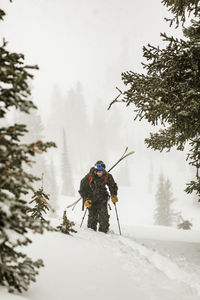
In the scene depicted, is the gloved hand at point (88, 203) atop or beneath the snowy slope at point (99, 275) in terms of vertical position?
atop

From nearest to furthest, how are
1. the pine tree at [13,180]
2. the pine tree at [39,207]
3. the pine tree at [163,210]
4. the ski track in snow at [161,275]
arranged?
the pine tree at [13,180], the ski track in snow at [161,275], the pine tree at [39,207], the pine tree at [163,210]

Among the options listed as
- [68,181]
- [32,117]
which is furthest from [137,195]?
[32,117]

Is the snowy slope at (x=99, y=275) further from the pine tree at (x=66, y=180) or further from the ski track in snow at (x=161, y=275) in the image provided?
the pine tree at (x=66, y=180)

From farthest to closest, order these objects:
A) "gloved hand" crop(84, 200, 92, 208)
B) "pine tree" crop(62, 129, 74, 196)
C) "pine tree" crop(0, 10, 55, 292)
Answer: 1. "pine tree" crop(62, 129, 74, 196)
2. "gloved hand" crop(84, 200, 92, 208)
3. "pine tree" crop(0, 10, 55, 292)

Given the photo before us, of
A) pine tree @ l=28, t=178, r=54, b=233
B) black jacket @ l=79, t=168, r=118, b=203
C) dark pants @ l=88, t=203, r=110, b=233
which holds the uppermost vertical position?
black jacket @ l=79, t=168, r=118, b=203

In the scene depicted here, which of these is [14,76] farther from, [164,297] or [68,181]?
[68,181]

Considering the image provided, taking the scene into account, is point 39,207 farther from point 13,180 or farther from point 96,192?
point 13,180

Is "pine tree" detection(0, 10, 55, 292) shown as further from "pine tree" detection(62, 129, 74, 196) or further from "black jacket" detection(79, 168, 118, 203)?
"pine tree" detection(62, 129, 74, 196)

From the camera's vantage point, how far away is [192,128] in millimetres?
5379

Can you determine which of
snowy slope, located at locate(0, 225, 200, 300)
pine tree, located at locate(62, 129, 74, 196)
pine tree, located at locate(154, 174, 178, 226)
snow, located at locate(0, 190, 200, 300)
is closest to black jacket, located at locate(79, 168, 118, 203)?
A: snow, located at locate(0, 190, 200, 300)

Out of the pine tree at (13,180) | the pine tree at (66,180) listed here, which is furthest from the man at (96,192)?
the pine tree at (66,180)

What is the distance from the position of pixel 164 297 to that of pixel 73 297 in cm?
133

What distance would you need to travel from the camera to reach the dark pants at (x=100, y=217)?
8188 millimetres

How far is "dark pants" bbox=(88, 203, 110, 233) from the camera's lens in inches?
322
